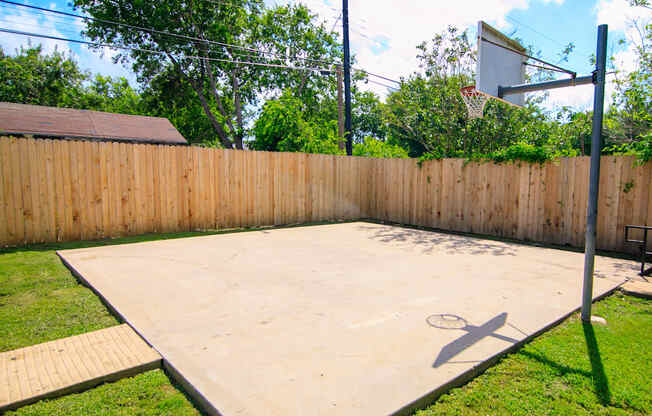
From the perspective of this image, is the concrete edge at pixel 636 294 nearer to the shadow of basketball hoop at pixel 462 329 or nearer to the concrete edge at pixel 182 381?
the shadow of basketball hoop at pixel 462 329

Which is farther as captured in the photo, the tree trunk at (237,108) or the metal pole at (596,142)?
the tree trunk at (237,108)

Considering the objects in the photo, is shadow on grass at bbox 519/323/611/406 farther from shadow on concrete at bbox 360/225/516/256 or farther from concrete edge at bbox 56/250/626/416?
shadow on concrete at bbox 360/225/516/256

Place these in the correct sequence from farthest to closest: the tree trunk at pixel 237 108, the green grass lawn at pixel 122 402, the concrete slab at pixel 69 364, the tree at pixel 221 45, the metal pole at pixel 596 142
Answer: the tree trunk at pixel 237 108
the tree at pixel 221 45
the metal pole at pixel 596 142
the concrete slab at pixel 69 364
the green grass lawn at pixel 122 402

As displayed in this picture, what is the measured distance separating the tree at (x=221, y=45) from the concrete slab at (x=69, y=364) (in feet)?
55.0

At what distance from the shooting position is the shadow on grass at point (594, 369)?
2.04 meters

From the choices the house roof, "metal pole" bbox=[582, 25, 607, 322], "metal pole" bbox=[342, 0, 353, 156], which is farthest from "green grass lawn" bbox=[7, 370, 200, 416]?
the house roof

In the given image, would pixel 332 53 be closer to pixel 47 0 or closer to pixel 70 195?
pixel 47 0

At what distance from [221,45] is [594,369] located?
1960 cm

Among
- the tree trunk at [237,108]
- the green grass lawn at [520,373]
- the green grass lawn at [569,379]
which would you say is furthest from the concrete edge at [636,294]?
the tree trunk at [237,108]

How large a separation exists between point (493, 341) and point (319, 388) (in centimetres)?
138

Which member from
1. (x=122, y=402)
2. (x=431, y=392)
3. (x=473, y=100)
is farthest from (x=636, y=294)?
(x=122, y=402)

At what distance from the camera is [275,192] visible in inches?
343

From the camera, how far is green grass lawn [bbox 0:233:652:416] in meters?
1.90

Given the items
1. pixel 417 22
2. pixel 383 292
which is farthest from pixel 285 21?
pixel 383 292
